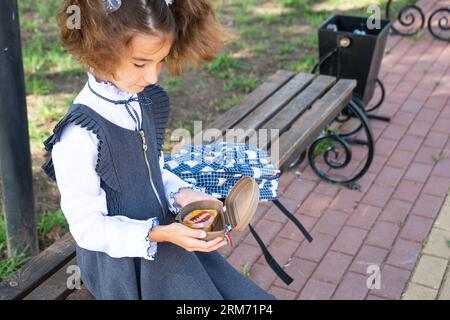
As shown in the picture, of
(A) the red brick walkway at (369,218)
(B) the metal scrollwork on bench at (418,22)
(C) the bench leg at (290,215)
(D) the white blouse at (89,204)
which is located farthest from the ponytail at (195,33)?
(B) the metal scrollwork on bench at (418,22)

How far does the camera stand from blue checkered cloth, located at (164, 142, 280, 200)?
8.43 ft

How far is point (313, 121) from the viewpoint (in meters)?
3.52

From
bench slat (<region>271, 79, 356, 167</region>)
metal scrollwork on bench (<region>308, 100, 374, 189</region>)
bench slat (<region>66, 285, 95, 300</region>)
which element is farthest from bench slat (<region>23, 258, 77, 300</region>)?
metal scrollwork on bench (<region>308, 100, 374, 189</region>)

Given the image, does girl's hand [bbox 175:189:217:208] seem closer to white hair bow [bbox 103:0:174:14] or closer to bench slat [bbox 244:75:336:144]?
white hair bow [bbox 103:0:174:14]

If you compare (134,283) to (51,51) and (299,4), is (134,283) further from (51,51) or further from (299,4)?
(299,4)

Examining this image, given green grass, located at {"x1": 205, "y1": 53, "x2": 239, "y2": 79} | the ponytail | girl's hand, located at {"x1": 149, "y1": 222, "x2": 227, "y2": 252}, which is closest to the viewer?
girl's hand, located at {"x1": 149, "y1": 222, "x2": 227, "y2": 252}

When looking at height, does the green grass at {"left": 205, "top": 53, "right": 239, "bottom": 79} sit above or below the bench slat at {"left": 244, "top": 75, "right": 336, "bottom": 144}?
below

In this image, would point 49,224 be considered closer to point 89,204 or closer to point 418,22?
point 89,204

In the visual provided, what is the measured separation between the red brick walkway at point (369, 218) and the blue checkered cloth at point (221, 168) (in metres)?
0.71

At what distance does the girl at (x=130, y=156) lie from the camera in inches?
72.9

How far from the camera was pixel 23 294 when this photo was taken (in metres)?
2.31

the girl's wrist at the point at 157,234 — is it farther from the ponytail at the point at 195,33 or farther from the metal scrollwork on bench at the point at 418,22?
the metal scrollwork on bench at the point at 418,22

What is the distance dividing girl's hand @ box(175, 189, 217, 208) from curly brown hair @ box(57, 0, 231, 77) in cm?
44

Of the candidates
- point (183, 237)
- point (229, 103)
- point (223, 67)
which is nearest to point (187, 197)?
point (183, 237)
